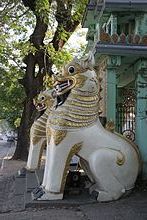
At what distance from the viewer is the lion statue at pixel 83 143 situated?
1063 centimetres

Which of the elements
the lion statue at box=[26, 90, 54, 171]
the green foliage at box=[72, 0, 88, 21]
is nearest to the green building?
the lion statue at box=[26, 90, 54, 171]

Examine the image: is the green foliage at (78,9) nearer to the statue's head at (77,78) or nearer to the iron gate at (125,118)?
the iron gate at (125,118)

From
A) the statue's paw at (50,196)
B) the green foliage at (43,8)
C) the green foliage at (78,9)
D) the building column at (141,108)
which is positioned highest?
the green foliage at (78,9)

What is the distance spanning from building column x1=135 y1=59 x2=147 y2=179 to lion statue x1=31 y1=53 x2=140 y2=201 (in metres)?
1.52

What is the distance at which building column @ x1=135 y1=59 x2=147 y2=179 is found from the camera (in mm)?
12555

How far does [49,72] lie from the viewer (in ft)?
75.8

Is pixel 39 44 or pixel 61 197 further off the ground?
pixel 39 44

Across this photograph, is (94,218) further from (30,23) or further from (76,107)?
(30,23)

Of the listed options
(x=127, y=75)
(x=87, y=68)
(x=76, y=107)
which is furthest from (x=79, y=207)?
(x=127, y=75)

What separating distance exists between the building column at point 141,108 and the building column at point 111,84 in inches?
24.6

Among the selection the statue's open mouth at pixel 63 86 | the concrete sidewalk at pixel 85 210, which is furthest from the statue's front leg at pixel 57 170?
the statue's open mouth at pixel 63 86

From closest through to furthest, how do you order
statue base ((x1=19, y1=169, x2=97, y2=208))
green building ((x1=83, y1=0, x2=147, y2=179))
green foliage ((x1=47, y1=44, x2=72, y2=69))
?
statue base ((x1=19, y1=169, x2=97, y2=208)) → green building ((x1=83, y1=0, x2=147, y2=179)) → green foliage ((x1=47, y1=44, x2=72, y2=69))

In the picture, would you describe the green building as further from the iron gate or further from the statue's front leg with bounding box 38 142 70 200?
the statue's front leg with bounding box 38 142 70 200

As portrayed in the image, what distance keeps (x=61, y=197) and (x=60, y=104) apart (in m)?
2.06
